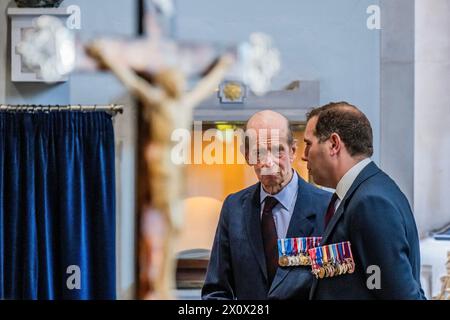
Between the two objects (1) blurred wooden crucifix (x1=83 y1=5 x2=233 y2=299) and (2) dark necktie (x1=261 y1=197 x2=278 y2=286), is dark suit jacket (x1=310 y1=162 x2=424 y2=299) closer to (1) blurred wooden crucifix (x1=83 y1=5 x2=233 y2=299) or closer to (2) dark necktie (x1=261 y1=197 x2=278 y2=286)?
(2) dark necktie (x1=261 y1=197 x2=278 y2=286)

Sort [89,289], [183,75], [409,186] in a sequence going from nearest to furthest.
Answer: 1. [183,75]
2. [409,186]
3. [89,289]

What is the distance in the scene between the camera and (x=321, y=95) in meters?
1.45

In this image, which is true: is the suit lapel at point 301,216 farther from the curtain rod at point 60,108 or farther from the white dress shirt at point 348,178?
the curtain rod at point 60,108

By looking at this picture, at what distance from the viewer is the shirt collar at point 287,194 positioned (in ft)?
4.57

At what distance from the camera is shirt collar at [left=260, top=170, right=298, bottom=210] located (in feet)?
4.57

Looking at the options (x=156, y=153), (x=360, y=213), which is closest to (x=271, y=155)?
(x=360, y=213)

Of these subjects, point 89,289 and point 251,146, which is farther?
point 89,289

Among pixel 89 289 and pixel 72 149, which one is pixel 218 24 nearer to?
pixel 72 149

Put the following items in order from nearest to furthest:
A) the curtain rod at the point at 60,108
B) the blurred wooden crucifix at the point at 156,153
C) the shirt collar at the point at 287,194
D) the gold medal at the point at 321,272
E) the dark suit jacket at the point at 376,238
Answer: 1. the blurred wooden crucifix at the point at 156,153
2. the dark suit jacket at the point at 376,238
3. the gold medal at the point at 321,272
4. the shirt collar at the point at 287,194
5. the curtain rod at the point at 60,108

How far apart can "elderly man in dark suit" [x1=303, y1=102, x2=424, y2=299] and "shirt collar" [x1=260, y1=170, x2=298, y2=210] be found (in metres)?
0.05

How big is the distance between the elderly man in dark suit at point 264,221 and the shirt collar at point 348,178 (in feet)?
0.29

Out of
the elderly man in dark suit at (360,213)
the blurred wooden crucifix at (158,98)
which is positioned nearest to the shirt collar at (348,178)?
the elderly man in dark suit at (360,213)

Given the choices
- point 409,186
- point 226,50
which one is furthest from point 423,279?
point 226,50

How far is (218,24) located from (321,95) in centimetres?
24
